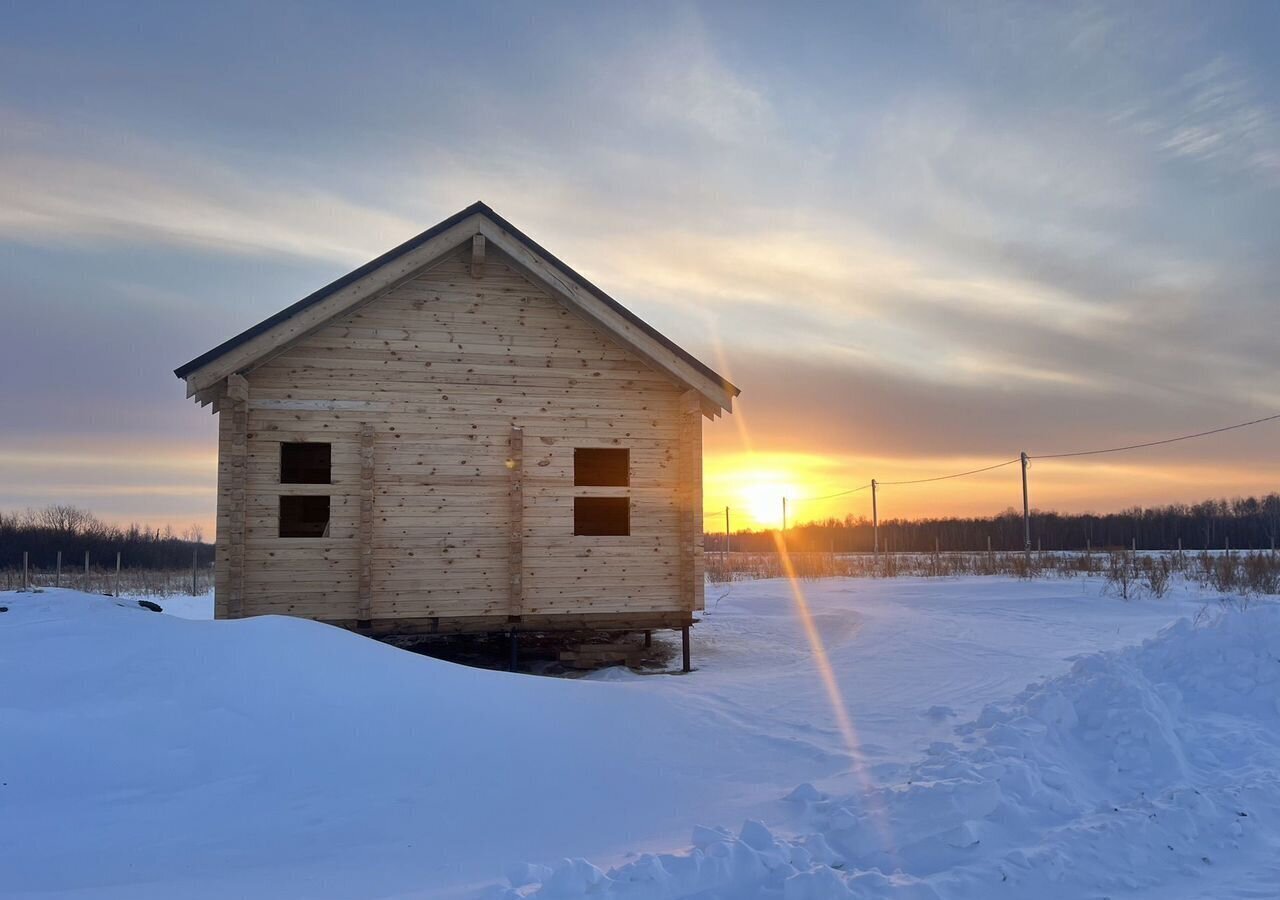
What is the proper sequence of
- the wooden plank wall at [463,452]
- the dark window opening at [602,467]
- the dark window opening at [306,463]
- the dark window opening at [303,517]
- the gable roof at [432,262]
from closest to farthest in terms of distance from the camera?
the gable roof at [432,262]
the wooden plank wall at [463,452]
the dark window opening at [303,517]
the dark window opening at [306,463]
the dark window opening at [602,467]

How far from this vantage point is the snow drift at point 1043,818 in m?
4.24

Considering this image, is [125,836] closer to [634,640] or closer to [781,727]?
[781,727]

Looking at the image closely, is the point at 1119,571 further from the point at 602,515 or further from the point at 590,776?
the point at 590,776

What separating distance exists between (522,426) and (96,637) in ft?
22.7

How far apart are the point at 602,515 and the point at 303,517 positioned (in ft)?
22.5

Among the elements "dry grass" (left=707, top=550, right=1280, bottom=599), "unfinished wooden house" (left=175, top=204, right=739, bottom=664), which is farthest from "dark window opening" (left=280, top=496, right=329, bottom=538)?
"dry grass" (left=707, top=550, right=1280, bottom=599)

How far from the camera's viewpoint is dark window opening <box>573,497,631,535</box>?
65.1 ft

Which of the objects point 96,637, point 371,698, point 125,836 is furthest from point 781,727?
point 96,637

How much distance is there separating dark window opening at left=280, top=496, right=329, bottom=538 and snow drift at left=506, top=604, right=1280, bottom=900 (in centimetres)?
1430

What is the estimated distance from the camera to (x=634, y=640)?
16469mm

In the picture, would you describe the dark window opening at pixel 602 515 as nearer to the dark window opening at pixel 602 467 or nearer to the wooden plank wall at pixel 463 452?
the dark window opening at pixel 602 467

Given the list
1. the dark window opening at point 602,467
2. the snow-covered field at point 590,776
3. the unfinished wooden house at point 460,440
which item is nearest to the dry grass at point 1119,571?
the dark window opening at point 602,467

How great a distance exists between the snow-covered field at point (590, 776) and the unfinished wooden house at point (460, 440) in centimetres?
359

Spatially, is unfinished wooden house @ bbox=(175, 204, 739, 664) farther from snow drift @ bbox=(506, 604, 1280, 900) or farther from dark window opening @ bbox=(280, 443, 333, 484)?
snow drift @ bbox=(506, 604, 1280, 900)
